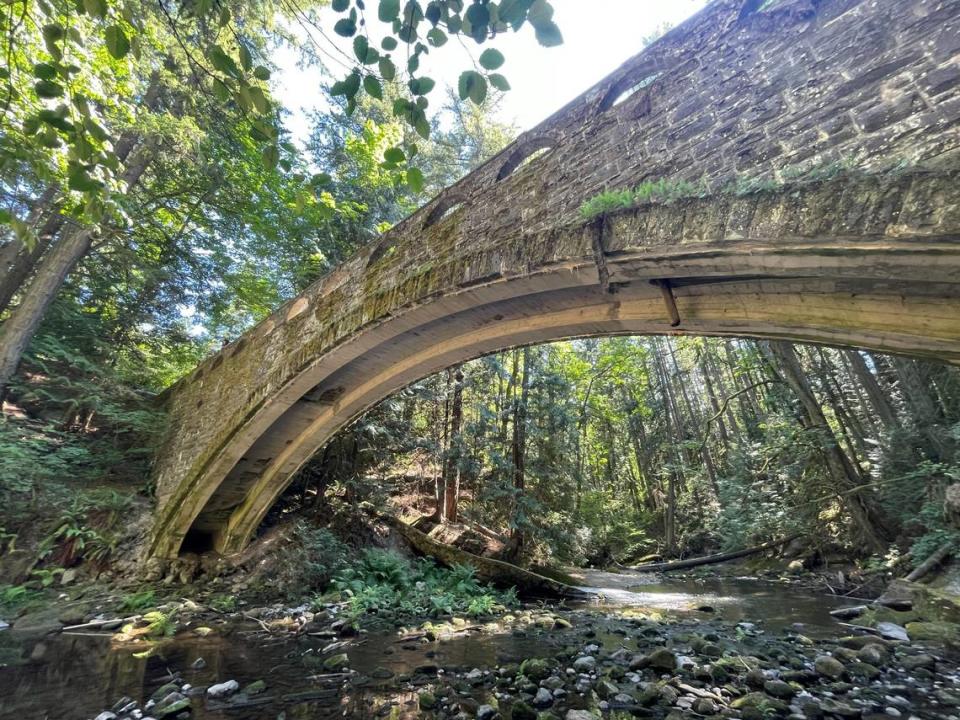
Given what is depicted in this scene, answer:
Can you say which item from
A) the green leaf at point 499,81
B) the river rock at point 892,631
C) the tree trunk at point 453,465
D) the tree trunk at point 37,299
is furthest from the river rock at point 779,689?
the tree trunk at point 37,299

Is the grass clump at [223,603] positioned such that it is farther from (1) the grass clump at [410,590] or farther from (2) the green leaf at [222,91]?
(2) the green leaf at [222,91]

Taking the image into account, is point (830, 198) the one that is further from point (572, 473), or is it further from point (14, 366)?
point (572, 473)

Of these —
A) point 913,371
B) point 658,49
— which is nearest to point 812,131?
point 658,49

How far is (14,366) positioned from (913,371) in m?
14.8

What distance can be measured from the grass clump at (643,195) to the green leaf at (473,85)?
1.73 m

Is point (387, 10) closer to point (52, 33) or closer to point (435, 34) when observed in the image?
point (435, 34)

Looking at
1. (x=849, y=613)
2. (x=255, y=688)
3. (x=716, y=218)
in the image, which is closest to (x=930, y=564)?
(x=849, y=613)

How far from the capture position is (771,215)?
7.37ft

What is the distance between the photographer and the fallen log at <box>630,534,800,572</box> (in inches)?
392

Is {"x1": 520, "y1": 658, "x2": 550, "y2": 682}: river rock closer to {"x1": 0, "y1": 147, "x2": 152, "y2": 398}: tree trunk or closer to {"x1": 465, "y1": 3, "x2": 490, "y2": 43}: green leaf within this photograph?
{"x1": 465, "y1": 3, "x2": 490, "y2": 43}: green leaf

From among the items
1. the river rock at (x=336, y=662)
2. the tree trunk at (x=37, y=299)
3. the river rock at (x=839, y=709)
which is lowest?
the river rock at (x=839, y=709)

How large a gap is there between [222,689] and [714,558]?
1185cm

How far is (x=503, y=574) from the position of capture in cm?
756

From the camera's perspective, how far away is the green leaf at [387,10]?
1315 mm
